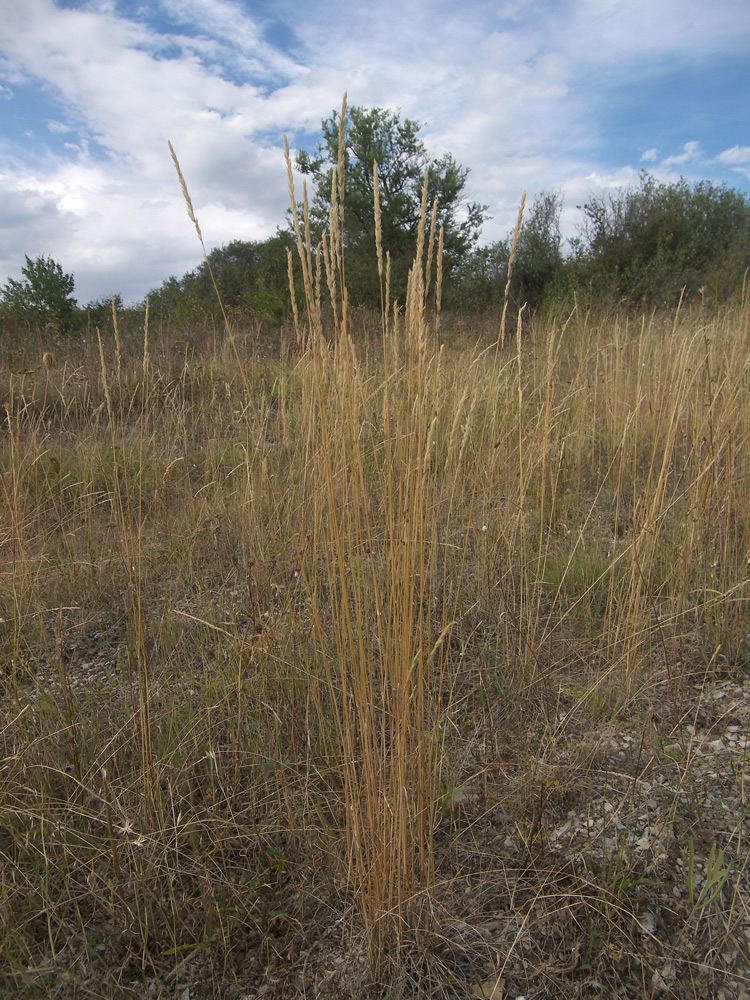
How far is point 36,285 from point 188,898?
599 inches

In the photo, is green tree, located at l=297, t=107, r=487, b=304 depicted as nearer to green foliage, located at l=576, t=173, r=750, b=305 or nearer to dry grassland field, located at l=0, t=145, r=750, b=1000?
green foliage, located at l=576, t=173, r=750, b=305

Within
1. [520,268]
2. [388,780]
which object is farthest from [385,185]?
[388,780]

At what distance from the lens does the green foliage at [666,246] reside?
36.4 feet

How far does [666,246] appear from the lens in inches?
523

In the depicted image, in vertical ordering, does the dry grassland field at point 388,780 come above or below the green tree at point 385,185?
below

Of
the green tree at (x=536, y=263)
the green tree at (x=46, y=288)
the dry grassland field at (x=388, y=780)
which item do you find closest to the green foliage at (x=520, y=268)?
the green tree at (x=536, y=263)

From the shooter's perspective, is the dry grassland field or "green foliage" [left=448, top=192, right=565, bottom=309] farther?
"green foliage" [left=448, top=192, right=565, bottom=309]

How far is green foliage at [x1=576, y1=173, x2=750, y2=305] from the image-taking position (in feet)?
36.4

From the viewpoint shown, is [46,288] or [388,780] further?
[46,288]

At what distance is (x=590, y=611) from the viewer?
2107mm

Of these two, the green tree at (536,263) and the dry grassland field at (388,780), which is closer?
the dry grassland field at (388,780)

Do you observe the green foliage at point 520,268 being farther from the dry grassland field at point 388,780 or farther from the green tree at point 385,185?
the dry grassland field at point 388,780

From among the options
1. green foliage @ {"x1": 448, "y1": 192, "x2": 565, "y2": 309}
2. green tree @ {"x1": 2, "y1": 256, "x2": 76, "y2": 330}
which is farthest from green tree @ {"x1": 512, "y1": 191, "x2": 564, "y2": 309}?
green tree @ {"x1": 2, "y1": 256, "x2": 76, "y2": 330}

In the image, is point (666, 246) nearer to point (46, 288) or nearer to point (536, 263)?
point (536, 263)
